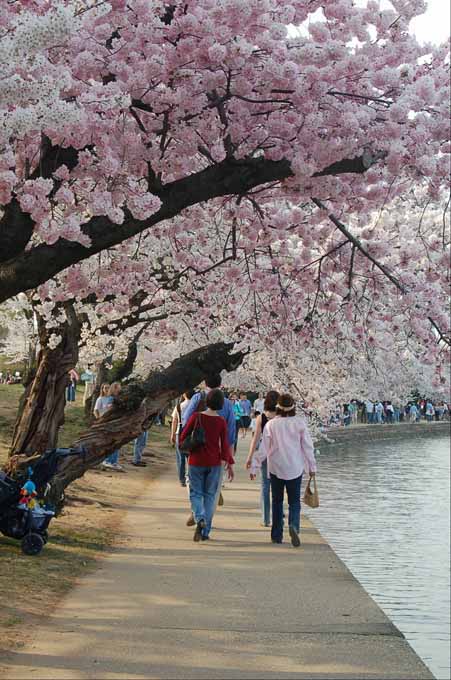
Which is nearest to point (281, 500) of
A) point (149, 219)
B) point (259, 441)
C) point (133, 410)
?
point (259, 441)

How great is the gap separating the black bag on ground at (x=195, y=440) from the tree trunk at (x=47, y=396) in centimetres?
308

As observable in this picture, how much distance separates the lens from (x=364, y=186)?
860 centimetres

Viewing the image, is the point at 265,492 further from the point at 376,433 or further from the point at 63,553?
the point at 376,433

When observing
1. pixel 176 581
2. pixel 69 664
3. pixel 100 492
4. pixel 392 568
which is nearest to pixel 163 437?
pixel 100 492

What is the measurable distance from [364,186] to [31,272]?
303cm

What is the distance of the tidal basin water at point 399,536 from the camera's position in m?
10.6

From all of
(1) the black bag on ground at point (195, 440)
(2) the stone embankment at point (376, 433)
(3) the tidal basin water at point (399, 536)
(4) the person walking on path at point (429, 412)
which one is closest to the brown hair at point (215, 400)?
(1) the black bag on ground at point (195, 440)

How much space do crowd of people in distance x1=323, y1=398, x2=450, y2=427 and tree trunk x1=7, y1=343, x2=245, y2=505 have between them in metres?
47.1

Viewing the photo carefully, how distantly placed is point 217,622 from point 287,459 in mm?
4136

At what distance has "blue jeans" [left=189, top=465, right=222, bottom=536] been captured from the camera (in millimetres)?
11438

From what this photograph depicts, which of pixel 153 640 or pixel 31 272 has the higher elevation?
pixel 31 272

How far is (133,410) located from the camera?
42.0 feet

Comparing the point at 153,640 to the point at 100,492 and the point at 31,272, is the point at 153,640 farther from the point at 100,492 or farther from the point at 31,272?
the point at 100,492

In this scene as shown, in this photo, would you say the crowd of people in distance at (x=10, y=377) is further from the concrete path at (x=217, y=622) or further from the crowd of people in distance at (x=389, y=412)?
the concrete path at (x=217, y=622)
